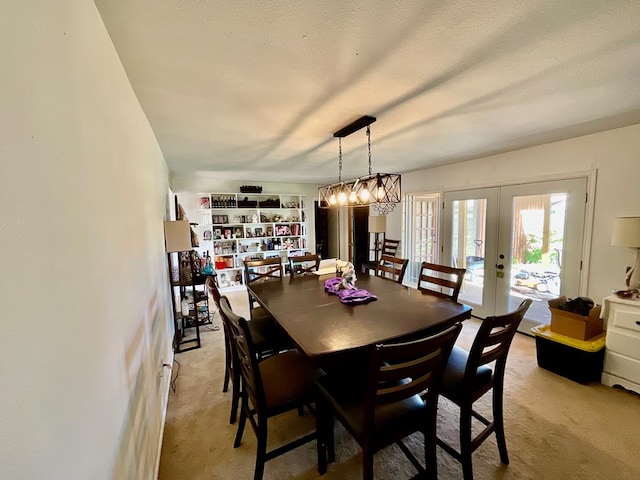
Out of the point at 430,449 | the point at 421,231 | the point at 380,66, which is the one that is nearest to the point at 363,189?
the point at 380,66

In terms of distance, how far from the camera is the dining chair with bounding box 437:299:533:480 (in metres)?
1.38

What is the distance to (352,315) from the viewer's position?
1914mm

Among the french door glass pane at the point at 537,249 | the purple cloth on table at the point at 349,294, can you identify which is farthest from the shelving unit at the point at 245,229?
the french door glass pane at the point at 537,249

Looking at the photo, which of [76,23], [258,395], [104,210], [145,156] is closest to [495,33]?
[76,23]

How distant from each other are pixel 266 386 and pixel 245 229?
451cm

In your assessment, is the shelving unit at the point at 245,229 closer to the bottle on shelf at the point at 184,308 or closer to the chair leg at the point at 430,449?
the bottle on shelf at the point at 184,308

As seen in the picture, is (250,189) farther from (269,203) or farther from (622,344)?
(622,344)

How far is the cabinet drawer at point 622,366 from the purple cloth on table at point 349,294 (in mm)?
2179

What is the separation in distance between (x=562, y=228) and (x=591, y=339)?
3.94ft

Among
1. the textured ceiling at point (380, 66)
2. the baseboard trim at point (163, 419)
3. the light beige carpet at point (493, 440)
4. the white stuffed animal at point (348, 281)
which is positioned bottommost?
the light beige carpet at point (493, 440)

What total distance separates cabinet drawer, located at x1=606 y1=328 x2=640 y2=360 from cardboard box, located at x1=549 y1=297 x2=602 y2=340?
0.14 meters

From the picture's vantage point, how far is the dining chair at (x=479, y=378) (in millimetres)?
1376

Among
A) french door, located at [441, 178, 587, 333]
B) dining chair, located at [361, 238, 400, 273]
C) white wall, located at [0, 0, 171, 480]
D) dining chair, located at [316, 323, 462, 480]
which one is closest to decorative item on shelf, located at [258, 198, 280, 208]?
dining chair, located at [361, 238, 400, 273]

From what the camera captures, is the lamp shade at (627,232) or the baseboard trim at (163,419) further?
the lamp shade at (627,232)
